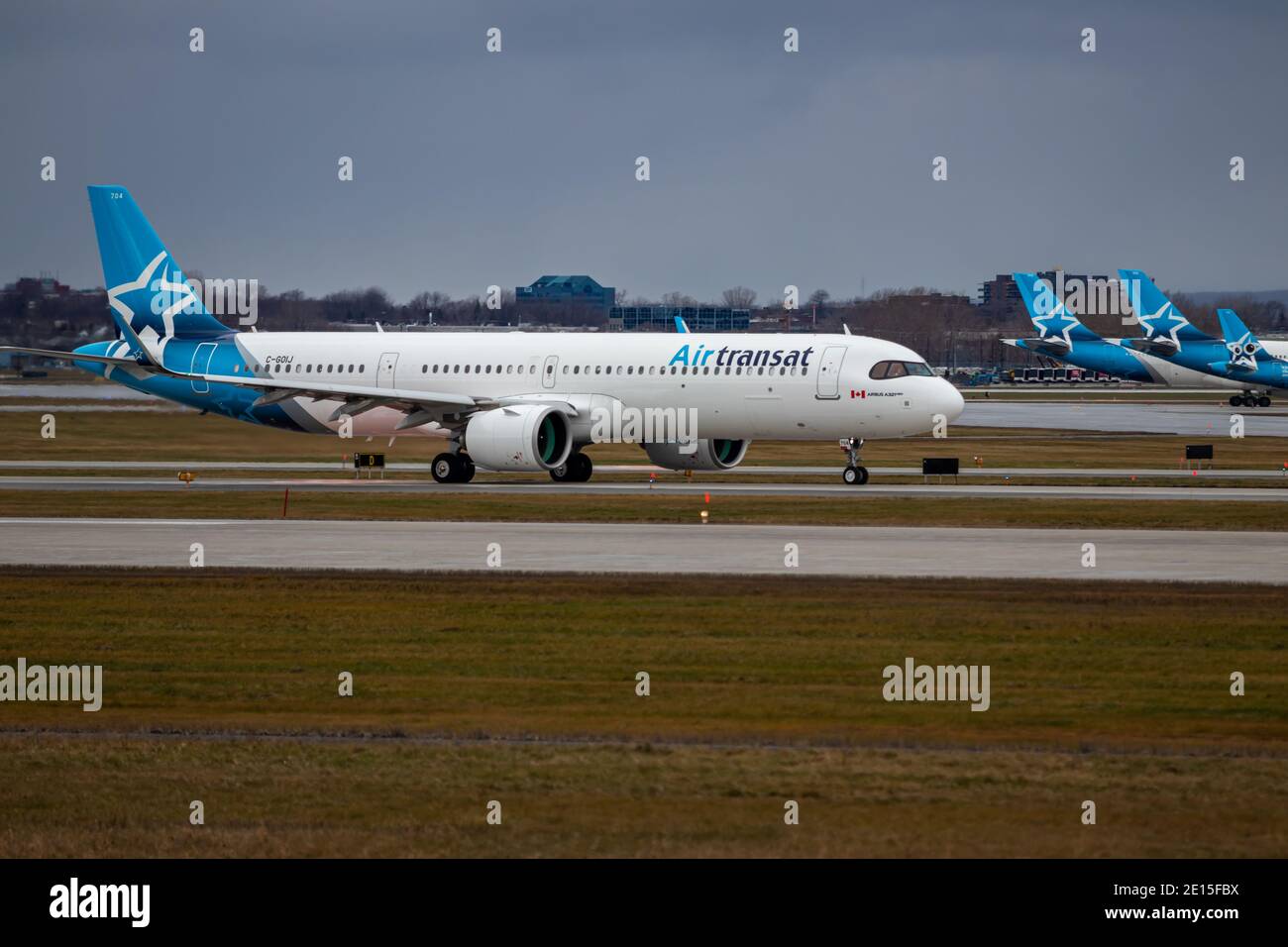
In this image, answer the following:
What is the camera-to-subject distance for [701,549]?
104 feet

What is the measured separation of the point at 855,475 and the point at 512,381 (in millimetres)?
10445

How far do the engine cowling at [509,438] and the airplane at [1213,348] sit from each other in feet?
238

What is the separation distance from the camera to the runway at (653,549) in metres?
28.9

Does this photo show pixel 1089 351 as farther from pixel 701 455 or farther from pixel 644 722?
pixel 644 722

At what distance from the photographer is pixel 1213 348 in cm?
11262

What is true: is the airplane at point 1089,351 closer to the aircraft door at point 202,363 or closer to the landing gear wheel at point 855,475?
the landing gear wheel at point 855,475

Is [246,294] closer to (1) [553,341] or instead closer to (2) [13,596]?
(1) [553,341]

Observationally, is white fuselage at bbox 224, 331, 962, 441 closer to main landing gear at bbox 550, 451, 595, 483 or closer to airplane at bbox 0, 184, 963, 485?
airplane at bbox 0, 184, 963, 485

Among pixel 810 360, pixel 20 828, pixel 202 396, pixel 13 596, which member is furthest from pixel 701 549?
pixel 202 396

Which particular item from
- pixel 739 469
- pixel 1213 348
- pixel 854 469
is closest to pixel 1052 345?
pixel 1213 348

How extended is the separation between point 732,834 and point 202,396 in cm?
4400

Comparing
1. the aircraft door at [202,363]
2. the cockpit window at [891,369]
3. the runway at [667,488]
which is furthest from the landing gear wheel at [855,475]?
the aircraft door at [202,363]

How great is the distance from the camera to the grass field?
43.2 feet

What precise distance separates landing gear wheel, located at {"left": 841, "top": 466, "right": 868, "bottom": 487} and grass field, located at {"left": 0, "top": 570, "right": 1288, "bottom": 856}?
69.8 ft
